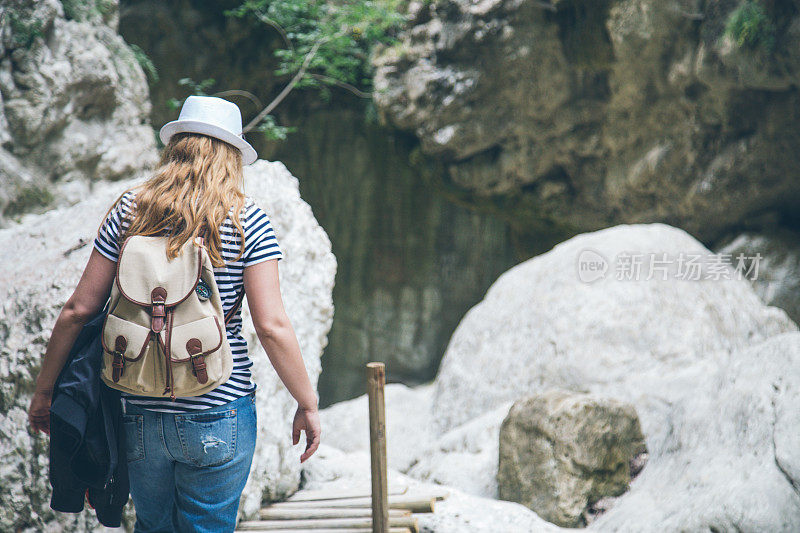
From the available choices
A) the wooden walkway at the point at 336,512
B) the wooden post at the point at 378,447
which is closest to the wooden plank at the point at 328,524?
the wooden walkway at the point at 336,512

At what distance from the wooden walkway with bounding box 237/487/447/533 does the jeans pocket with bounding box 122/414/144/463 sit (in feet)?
3.71

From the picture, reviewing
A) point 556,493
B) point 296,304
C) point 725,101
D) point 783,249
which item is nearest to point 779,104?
point 725,101

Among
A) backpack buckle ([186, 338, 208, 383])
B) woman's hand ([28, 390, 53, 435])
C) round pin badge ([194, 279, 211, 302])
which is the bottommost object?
woman's hand ([28, 390, 53, 435])

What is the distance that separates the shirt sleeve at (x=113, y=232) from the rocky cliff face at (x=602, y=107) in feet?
17.6

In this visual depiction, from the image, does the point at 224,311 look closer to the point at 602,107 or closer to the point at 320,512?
the point at 320,512

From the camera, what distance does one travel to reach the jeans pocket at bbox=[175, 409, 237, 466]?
146 cm

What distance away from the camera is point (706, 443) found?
2.96 m

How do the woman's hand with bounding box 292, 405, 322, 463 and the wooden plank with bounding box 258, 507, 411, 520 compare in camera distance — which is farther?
the wooden plank with bounding box 258, 507, 411, 520

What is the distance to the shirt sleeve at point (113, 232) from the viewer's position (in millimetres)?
1507

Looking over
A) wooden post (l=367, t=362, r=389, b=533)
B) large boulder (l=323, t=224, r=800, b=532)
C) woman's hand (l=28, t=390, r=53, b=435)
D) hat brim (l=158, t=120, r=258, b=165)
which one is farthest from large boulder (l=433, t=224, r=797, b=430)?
woman's hand (l=28, t=390, r=53, b=435)

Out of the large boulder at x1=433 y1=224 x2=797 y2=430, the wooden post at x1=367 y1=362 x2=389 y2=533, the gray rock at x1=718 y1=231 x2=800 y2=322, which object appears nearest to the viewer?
the wooden post at x1=367 y1=362 x2=389 y2=533

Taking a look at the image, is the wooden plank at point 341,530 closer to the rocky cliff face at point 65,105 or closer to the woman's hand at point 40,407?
the woman's hand at point 40,407

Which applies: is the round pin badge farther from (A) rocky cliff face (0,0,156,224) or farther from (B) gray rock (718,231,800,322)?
(B) gray rock (718,231,800,322)

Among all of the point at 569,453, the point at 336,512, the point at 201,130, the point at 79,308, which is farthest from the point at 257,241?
the point at 569,453
